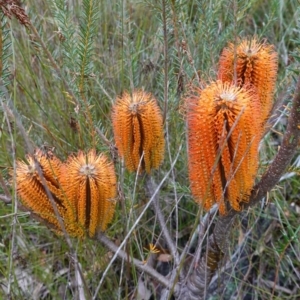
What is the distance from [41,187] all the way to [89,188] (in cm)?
14

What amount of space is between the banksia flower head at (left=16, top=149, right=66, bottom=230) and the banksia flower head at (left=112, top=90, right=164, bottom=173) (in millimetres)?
201

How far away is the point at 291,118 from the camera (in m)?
1.03

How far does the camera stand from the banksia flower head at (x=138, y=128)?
4.37ft

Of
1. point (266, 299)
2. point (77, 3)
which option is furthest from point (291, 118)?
point (77, 3)

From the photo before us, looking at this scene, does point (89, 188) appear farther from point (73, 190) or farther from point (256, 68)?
point (256, 68)

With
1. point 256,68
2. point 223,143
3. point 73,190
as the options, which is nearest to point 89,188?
point 73,190

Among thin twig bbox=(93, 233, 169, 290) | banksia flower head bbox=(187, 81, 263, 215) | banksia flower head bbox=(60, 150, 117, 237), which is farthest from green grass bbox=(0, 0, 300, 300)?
banksia flower head bbox=(187, 81, 263, 215)

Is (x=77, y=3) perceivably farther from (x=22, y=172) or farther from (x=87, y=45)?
(x=22, y=172)

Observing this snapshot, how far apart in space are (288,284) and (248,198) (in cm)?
96

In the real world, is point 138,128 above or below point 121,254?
above

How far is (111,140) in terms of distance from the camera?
1.80 metres

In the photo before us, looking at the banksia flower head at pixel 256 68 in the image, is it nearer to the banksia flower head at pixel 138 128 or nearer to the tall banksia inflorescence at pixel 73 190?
the banksia flower head at pixel 138 128

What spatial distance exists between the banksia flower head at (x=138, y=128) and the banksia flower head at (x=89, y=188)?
8 centimetres

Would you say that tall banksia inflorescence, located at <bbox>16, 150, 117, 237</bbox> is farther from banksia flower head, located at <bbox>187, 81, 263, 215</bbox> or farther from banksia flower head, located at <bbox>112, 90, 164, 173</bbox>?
banksia flower head, located at <bbox>187, 81, 263, 215</bbox>
